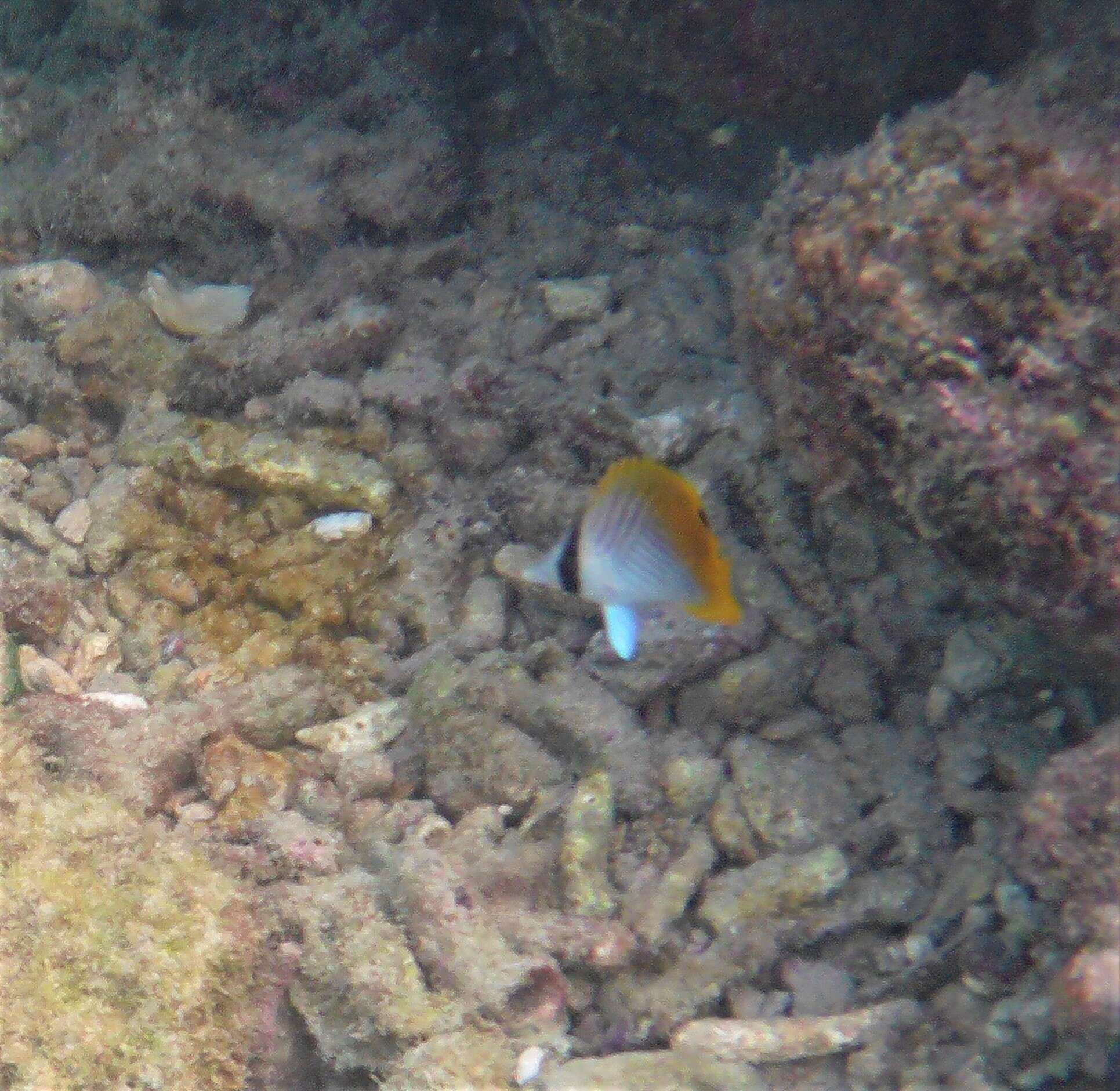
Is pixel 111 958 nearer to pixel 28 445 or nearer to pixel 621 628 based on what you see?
pixel 621 628

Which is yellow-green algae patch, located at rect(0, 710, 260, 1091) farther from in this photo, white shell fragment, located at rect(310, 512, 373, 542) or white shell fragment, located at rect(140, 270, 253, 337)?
white shell fragment, located at rect(140, 270, 253, 337)

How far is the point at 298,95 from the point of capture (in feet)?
15.2

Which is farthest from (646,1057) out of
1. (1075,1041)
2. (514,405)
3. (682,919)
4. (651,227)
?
(651,227)

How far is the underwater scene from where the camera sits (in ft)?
6.65

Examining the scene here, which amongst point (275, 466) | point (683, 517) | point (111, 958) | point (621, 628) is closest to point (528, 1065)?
point (111, 958)

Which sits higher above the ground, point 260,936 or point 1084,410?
point 1084,410

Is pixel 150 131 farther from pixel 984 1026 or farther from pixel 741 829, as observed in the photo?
pixel 984 1026

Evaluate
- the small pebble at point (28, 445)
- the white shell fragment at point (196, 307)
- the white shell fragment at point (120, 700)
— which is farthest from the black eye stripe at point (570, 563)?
the small pebble at point (28, 445)

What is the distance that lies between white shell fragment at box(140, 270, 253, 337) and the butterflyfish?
2.81 m

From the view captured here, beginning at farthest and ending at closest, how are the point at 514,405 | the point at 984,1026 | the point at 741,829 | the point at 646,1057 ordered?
the point at 514,405
the point at 741,829
the point at 646,1057
the point at 984,1026

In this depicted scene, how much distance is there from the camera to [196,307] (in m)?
4.07

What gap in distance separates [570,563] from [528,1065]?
1371mm

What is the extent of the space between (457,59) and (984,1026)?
4693 millimetres

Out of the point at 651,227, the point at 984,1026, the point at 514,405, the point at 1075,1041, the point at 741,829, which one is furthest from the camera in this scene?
the point at 651,227
